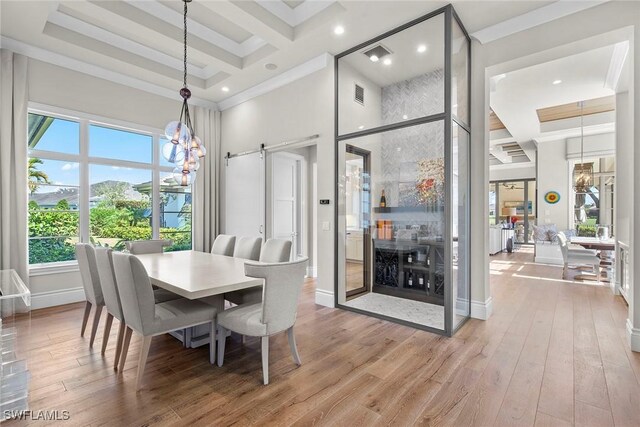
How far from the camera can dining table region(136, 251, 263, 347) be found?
2129 mm

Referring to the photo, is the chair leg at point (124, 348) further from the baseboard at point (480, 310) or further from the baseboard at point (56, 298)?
the baseboard at point (480, 310)

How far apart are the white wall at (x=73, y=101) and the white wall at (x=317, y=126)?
185cm

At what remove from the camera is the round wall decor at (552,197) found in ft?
25.0

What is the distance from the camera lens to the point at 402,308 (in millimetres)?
3910

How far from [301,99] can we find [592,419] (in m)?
4.35

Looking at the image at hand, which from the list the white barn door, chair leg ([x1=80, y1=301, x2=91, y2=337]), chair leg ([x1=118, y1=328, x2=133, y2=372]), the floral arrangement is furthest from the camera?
the white barn door

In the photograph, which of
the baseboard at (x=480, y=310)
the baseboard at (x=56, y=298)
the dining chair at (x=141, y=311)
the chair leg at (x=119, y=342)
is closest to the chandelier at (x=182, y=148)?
the dining chair at (x=141, y=311)

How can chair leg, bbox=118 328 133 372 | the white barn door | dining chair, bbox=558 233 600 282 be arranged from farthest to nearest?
dining chair, bbox=558 233 600 282 < the white barn door < chair leg, bbox=118 328 133 372

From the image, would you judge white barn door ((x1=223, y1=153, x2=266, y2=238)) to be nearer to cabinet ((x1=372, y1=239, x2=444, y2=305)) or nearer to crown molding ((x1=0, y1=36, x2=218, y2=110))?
crown molding ((x1=0, y1=36, x2=218, y2=110))

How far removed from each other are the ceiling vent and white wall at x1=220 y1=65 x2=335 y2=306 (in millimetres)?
526

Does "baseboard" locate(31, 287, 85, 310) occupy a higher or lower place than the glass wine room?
lower

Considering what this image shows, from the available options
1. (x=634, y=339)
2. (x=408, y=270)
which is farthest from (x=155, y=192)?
(x=634, y=339)

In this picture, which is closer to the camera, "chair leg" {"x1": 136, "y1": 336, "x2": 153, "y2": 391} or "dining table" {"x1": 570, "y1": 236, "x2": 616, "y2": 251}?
"chair leg" {"x1": 136, "y1": 336, "x2": 153, "y2": 391}

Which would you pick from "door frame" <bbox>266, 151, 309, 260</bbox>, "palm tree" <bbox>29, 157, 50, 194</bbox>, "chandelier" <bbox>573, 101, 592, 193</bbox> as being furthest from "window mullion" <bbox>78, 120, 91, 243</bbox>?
"chandelier" <bbox>573, 101, 592, 193</bbox>
